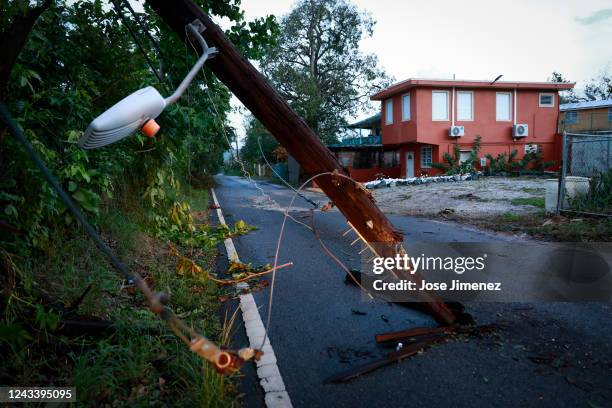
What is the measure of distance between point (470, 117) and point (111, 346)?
27.1m

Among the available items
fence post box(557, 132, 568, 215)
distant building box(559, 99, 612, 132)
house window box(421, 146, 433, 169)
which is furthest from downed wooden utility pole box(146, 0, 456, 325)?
distant building box(559, 99, 612, 132)

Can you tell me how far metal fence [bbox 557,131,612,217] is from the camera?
29.8 ft

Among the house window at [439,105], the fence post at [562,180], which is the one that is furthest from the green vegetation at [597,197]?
the house window at [439,105]

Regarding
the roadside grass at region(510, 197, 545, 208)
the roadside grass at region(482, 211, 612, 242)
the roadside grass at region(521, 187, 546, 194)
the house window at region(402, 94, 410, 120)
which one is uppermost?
the house window at region(402, 94, 410, 120)

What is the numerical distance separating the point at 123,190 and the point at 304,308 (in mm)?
4106

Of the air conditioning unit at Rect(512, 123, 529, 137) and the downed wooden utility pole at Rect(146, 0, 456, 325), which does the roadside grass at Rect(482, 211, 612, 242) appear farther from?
the air conditioning unit at Rect(512, 123, 529, 137)

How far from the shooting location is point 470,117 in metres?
26.3

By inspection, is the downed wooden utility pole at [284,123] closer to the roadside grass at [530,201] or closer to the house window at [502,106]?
Result: the roadside grass at [530,201]

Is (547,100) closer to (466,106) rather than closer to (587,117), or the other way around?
(466,106)

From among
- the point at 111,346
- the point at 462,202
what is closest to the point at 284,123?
the point at 111,346

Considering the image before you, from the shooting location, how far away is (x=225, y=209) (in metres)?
15.0

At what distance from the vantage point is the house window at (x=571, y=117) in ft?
107

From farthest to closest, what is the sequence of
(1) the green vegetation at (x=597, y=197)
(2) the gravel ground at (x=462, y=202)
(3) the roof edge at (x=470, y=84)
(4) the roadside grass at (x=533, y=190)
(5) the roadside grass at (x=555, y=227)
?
(3) the roof edge at (x=470, y=84)
(4) the roadside grass at (x=533, y=190)
(2) the gravel ground at (x=462, y=202)
(1) the green vegetation at (x=597, y=197)
(5) the roadside grass at (x=555, y=227)

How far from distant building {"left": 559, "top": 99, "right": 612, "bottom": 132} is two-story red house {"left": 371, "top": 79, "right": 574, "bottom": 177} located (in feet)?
12.4
